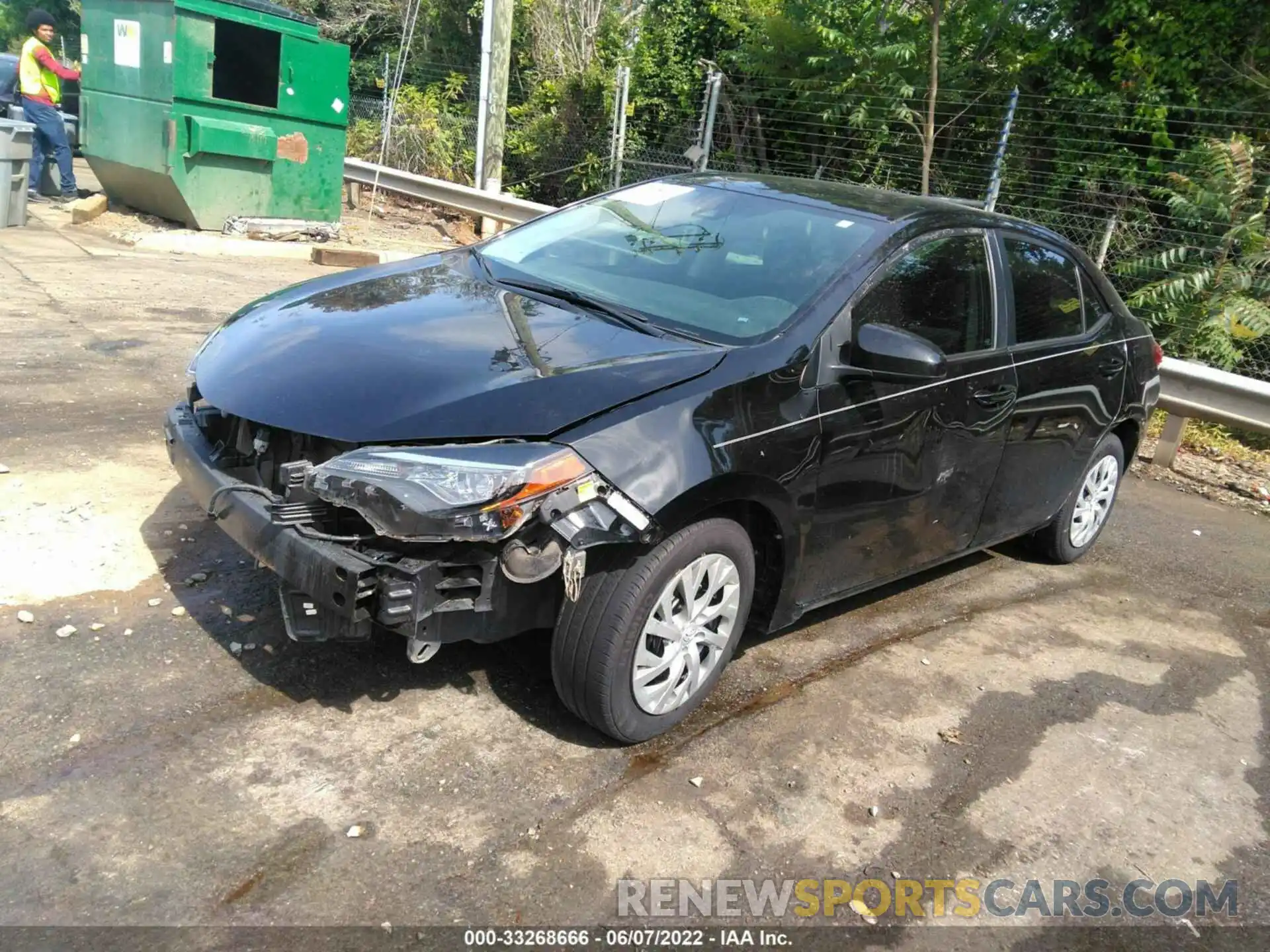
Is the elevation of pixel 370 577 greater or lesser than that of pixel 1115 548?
greater

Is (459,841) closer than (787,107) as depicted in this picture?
Yes

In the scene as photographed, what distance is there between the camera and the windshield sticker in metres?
4.49

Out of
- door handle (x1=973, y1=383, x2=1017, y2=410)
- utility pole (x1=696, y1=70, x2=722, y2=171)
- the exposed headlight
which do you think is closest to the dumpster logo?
utility pole (x1=696, y1=70, x2=722, y2=171)

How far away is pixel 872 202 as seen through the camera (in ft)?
13.7

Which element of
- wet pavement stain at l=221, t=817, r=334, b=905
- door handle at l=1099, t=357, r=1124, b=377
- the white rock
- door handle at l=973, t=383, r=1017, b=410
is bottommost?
wet pavement stain at l=221, t=817, r=334, b=905

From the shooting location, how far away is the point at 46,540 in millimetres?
4027

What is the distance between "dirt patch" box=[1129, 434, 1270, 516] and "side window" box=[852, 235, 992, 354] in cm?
345

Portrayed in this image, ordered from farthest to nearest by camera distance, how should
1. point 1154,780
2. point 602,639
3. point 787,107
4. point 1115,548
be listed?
point 787,107 → point 1115,548 → point 1154,780 → point 602,639

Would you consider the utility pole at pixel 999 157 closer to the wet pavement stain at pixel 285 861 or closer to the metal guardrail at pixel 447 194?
the metal guardrail at pixel 447 194

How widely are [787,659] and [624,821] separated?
1224 mm

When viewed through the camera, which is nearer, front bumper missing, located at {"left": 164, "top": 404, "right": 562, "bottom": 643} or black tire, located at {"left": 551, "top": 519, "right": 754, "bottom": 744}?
front bumper missing, located at {"left": 164, "top": 404, "right": 562, "bottom": 643}

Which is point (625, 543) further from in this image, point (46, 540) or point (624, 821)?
point (46, 540)

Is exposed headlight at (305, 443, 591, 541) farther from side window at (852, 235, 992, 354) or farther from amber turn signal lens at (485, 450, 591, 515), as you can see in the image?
side window at (852, 235, 992, 354)

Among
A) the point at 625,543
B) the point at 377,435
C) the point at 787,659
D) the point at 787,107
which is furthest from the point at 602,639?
the point at 787,107
